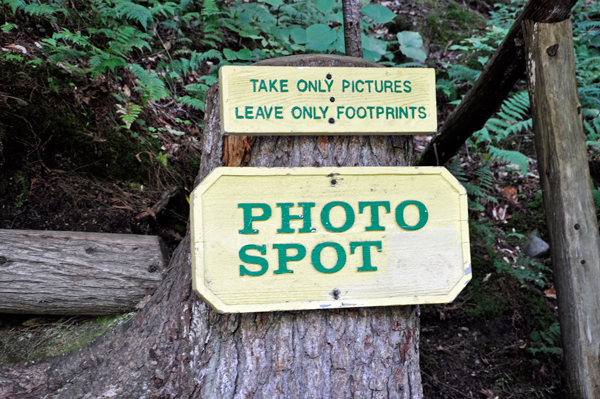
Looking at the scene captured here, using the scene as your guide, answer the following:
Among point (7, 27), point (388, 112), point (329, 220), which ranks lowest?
point (329, 220)

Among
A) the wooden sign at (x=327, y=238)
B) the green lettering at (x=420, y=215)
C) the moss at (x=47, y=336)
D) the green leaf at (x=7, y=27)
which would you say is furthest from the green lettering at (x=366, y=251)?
the green leaf at (x=7, y=27)

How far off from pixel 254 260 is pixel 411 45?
229 cm

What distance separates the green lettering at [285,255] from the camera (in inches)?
65.3

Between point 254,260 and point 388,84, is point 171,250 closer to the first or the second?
point 254,260

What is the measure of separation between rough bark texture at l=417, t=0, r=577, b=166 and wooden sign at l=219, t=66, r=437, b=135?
0.80 meters

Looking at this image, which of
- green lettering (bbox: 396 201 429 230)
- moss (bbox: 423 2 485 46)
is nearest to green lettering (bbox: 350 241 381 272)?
green lettering (bbox: 396 201 429 230)

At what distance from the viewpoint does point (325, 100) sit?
5.95ft

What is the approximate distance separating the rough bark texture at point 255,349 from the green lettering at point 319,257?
0.21 metres

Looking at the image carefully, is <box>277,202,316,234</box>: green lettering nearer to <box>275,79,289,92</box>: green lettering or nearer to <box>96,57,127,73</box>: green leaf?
<box>275,79,289,92</box>: green lettering

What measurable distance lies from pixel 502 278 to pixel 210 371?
8.55ft

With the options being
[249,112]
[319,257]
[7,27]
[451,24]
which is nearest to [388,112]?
[249,112]

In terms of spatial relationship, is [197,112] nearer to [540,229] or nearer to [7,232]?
[7,232]

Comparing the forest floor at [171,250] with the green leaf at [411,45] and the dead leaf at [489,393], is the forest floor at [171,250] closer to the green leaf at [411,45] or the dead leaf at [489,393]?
the dead leaf at [489,393]

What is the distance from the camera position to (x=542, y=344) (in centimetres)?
289
